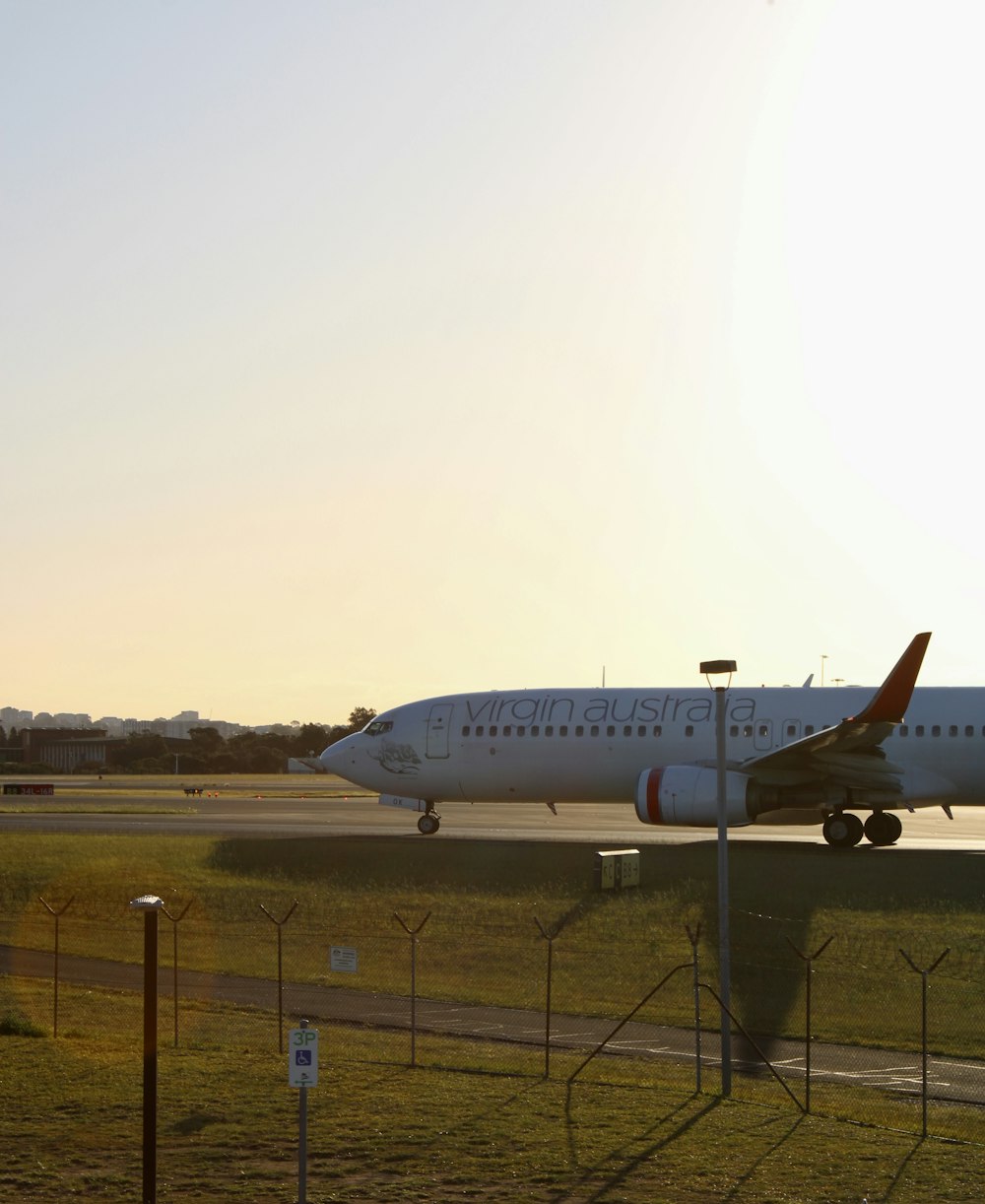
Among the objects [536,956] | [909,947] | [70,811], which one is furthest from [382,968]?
[70,811]

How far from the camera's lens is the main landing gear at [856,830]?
3816 cm

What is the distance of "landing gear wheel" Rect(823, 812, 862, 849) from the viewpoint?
38.1 meters

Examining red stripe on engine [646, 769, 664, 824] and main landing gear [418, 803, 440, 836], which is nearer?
red stripe on engine [646, 769, 664, 824]

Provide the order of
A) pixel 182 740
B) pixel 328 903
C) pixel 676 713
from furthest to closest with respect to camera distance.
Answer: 1. pixel 182 740
2. pixel 676 713
3. pixel 328 903

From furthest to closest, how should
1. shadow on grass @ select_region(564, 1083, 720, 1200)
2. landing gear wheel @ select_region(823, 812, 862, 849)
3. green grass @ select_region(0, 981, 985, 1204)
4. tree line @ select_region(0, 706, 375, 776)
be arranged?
tree line @ select_region(0, 706, 375, 776) → landing gear wheel @ select_region(823, 812, 862, 849) → shadow on grass @ select_region(564, 1083, 720, 1200) → green grass @ select_region(0, 981, 985, 1204)

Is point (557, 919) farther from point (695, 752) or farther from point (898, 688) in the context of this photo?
point (695, 752)

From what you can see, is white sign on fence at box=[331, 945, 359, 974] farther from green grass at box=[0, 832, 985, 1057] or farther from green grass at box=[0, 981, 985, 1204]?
green grass at box=[0, 832, 985, 1057]

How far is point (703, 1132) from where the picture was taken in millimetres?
14109

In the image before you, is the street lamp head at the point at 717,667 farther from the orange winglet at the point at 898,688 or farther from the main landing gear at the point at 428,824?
the main landing gear at the point at 428,824

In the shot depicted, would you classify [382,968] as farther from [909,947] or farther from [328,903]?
[909,947]

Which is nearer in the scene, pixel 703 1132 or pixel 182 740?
pixel 703 1132

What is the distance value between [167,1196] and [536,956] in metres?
14.6

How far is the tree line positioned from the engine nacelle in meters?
109

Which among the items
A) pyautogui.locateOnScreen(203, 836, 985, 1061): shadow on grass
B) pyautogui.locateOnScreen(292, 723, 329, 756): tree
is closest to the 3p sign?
pyautogui.locateOnScreen(203, 836, 985, 1061): shadow on grass
